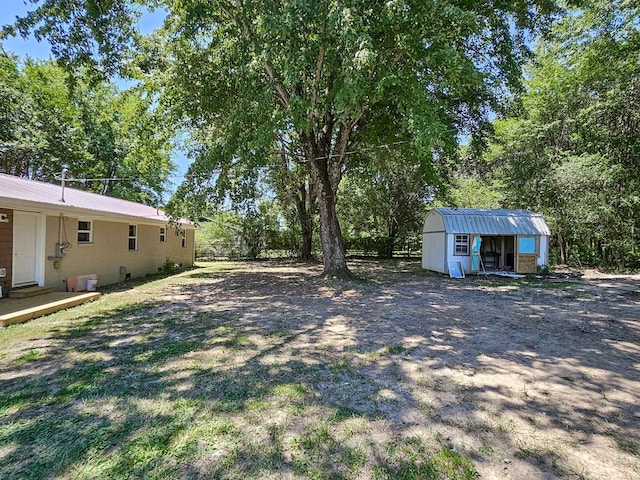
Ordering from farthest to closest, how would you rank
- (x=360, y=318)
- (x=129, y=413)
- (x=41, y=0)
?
(x=41, y=0) → (x=360, y=318) → (x=129, y=413)

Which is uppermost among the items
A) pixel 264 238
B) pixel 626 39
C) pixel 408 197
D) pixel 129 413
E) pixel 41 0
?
pixel 626 39

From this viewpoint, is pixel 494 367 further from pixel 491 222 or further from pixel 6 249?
pixel 491 222

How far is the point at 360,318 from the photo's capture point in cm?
607

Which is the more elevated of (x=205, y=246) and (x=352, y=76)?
(x=352, y=76)

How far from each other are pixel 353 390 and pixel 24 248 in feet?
27.6

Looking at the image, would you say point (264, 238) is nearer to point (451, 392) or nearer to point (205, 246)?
point (205, 246)

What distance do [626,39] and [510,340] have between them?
40.7 ft

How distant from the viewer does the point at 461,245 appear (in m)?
12.6

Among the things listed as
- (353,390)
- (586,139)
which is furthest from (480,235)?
(353,390)

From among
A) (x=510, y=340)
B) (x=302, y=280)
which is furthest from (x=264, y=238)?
(x=510, y=340)

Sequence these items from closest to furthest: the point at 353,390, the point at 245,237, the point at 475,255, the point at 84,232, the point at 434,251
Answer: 1. the point at 353,390
2. the point at 84,232
3. the point at 475,255
4. the point at 434,251
5. the point at 245,237

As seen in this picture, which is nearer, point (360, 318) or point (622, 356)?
point (622, 356)

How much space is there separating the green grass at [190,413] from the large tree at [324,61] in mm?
4854

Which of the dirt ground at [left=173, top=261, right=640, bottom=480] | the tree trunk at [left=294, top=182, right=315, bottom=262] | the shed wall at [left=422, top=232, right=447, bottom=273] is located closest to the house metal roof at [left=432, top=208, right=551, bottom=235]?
the shed wall at [left=422, top=232, right=447, bottom=273]
